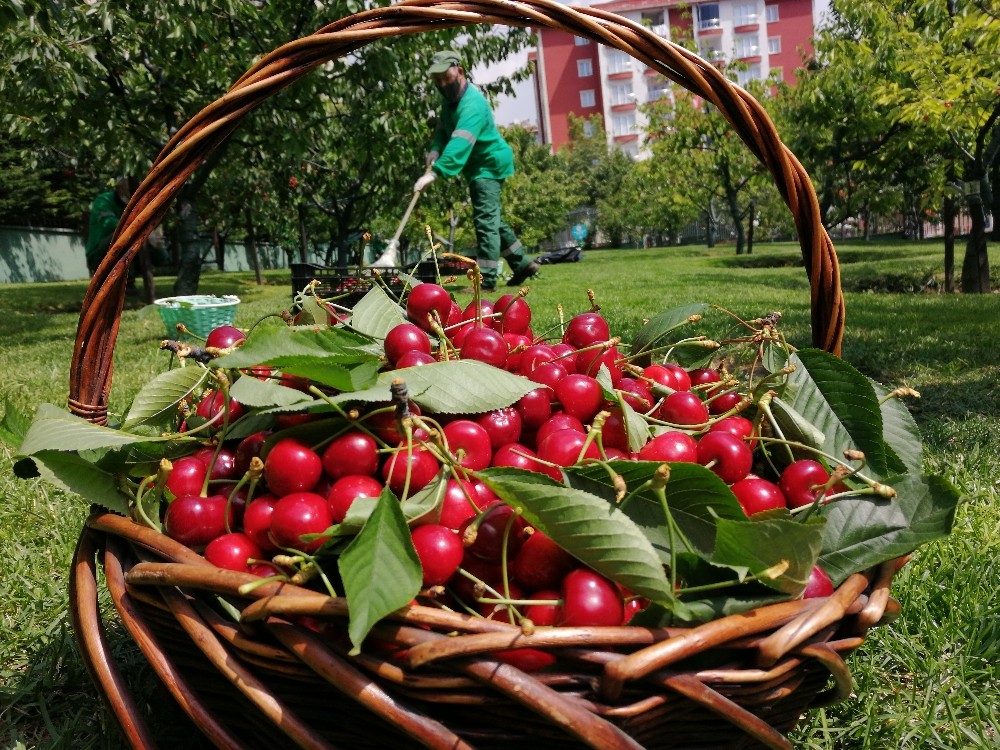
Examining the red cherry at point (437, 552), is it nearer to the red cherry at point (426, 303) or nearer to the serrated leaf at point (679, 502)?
the serrated leaf at point (679, 502)

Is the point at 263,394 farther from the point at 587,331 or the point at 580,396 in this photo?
the point at 587,331

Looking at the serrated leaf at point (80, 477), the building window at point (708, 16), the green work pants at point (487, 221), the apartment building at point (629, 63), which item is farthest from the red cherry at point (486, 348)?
the building window at point (708, 16)

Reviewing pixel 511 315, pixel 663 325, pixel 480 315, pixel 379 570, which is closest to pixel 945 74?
pixel 663 325

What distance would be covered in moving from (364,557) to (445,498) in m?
0.20

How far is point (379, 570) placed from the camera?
2.20 ft

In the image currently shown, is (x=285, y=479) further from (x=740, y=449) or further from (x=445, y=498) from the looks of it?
(x=740, y=449)

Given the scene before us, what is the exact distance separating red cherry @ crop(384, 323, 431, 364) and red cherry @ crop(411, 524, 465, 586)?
389 mm

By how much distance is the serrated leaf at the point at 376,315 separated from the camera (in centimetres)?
128

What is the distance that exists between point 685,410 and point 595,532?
1.36 feet

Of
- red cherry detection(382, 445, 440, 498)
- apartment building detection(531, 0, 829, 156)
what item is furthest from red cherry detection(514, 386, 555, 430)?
apartment building detection(531, 0, 829, 156)

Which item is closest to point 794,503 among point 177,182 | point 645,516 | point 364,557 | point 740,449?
point 740,449

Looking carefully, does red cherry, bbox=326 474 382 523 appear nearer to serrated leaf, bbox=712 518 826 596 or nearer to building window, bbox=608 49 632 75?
serrated leaf, bbox=712 518 826 596

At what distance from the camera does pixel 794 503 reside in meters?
0.98

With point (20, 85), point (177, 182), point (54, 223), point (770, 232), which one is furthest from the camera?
point (770, 232)
